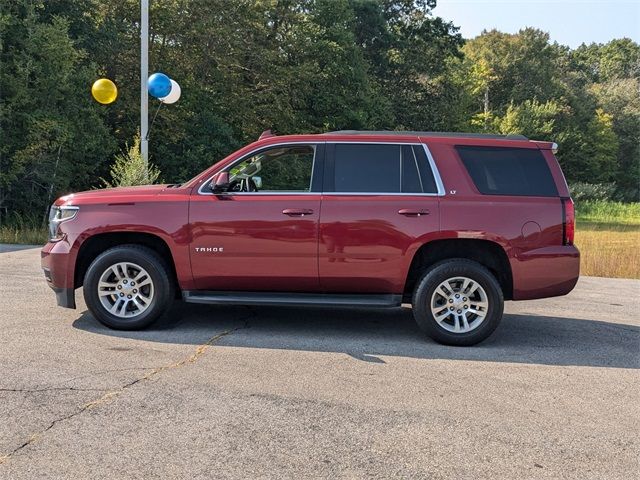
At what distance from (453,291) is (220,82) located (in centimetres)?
2294

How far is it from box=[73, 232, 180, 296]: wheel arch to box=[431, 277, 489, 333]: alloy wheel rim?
2.58 metres

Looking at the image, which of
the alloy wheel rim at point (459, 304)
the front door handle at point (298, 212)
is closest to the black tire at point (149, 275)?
the front door handle at point (298, 212)

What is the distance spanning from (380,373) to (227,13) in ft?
79.7

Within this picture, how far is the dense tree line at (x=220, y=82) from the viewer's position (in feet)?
59.3

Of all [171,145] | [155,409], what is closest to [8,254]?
[155,409]

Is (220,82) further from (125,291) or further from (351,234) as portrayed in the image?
(351,234)

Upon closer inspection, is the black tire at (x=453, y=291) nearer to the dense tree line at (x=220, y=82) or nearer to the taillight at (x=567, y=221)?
the taillight at (x=567, y=221)

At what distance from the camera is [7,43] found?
1761 centimetres

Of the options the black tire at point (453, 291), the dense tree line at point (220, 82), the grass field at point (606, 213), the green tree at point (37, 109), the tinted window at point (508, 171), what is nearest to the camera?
the black tire at point (453, 291)

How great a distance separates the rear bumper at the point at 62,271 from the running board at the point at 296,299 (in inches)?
43.6

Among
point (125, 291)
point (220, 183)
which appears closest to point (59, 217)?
point (125, 291)

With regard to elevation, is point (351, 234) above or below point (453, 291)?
above

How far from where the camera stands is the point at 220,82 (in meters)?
26.6

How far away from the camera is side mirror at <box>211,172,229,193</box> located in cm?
570
